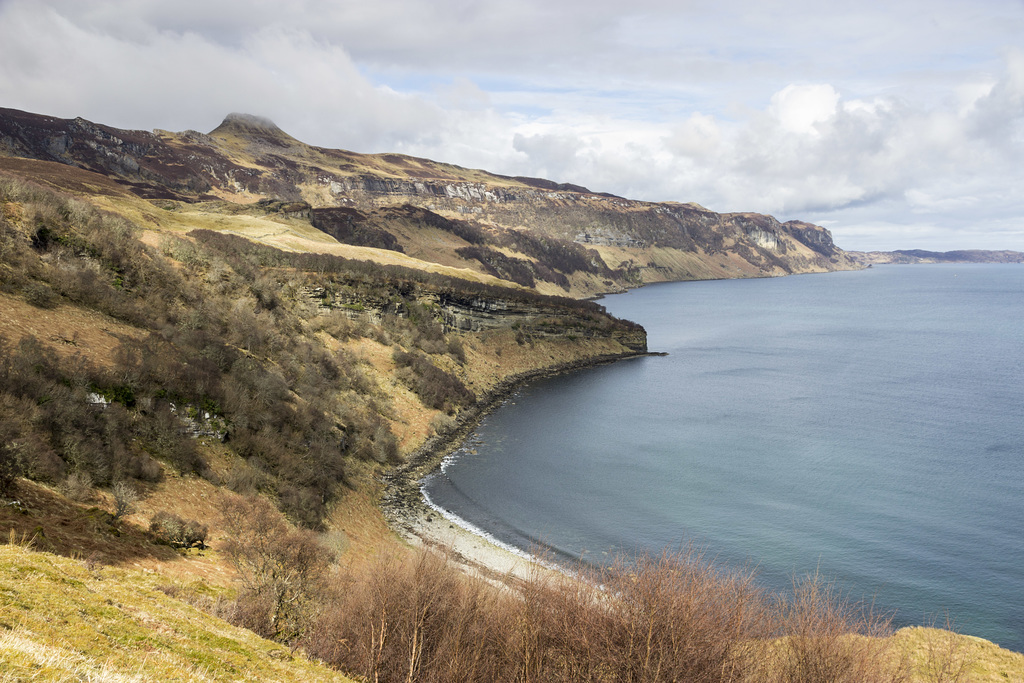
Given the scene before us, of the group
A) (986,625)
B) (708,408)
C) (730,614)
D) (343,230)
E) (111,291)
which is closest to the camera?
(730,614)

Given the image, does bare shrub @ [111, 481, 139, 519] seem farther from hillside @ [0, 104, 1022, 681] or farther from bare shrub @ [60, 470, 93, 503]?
bare shrub @ [60, 470, 93, 503]

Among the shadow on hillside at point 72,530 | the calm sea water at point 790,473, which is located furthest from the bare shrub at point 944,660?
the shadow on hillside at point 72,530

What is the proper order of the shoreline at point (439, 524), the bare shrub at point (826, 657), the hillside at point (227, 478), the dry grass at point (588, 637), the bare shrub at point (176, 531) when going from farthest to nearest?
the shoreline at point (439, 524) → the bare shrub at point (176, 531) → the dry grass at point (588, 637) → the bare shrub at point (826, 657) → the hillside at point (227, 478)

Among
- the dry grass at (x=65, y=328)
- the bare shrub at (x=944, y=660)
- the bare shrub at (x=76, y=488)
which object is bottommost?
the bare shrub at (x=944, y=660)

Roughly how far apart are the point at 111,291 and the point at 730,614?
39597mm

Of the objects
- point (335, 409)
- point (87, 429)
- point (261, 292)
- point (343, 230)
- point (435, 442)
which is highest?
point (343, 230)

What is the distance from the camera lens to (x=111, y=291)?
120 feet

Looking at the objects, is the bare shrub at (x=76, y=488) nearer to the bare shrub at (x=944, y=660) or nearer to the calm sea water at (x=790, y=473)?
the calm sea water at (x=790, y=473)

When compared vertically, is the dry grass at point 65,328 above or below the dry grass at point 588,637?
above

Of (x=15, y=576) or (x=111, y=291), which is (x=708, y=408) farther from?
(x=15, y=576)

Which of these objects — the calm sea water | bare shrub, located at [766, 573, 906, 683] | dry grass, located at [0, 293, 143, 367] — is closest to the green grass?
bare shrub, located at [766, 573, 906, 683]

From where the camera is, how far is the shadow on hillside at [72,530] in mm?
17078

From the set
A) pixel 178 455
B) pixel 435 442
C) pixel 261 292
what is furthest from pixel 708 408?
pixel 178 455

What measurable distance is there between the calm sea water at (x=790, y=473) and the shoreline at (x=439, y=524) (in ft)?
5.02
